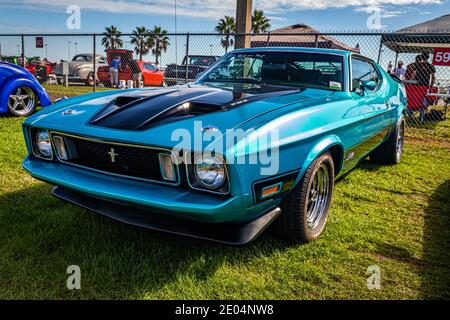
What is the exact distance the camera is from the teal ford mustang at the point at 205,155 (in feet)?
6.36

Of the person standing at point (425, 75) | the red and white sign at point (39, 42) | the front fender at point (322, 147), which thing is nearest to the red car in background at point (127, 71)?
the red and white sign at point (39, 42)

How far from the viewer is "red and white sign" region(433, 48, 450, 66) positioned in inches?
311

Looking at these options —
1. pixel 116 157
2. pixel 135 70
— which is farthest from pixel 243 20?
pixel 135 70

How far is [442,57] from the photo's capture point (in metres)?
7.93

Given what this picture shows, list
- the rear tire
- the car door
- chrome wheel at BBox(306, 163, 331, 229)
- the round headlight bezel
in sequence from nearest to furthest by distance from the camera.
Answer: the round headlight bezel < chrome wheel at BBox(306, 163, 331, 229) < the car door < the rear tire

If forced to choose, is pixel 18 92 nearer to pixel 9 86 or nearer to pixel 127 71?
pixel 9 86

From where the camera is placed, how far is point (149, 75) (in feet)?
53.6

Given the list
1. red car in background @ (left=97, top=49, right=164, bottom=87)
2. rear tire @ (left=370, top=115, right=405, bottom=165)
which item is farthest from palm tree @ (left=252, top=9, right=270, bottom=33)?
rear tire @ (left=370, top=115, right=405, bottom=165)

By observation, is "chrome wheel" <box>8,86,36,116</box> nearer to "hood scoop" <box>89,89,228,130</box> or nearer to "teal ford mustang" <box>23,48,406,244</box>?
"teal ford mustang" <box>23,48,406,244</box>

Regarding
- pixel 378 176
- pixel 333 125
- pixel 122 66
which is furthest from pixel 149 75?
pixel 333 125

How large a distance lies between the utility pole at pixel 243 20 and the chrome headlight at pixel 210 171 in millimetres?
5500

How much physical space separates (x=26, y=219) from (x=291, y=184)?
1974 millimetres

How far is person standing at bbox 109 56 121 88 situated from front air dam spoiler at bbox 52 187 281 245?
13401 millimetres

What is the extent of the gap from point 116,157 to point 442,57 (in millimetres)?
7975
